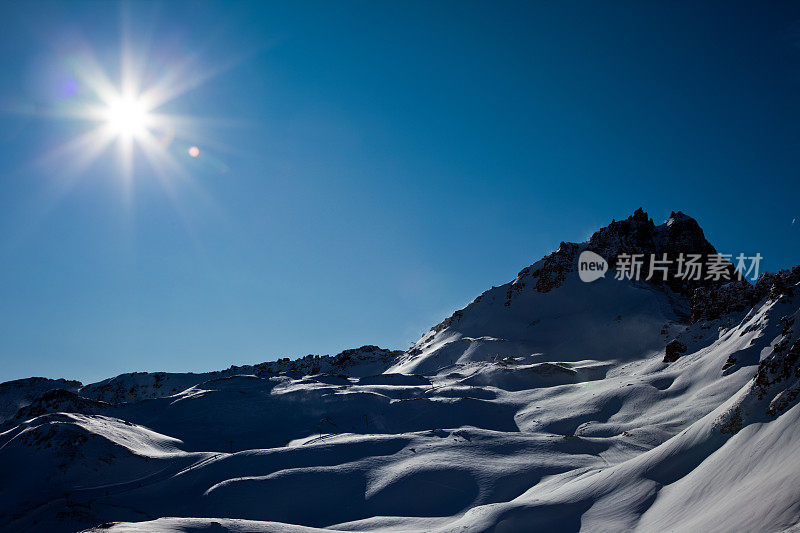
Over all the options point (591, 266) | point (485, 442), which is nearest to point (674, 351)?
point (485, 442)

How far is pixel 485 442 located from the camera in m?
22.6

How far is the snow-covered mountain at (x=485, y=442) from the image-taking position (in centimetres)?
1181

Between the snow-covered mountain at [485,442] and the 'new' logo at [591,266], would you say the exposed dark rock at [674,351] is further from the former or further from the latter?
the 'new' logo at [591,266]

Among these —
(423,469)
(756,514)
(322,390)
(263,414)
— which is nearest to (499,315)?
(322,390)

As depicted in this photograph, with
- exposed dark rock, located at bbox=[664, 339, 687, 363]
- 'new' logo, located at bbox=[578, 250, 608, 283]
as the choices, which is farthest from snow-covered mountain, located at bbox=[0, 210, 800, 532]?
'new' logo, located at bbox=[578, 250, 608, 283]

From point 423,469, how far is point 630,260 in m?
44.5

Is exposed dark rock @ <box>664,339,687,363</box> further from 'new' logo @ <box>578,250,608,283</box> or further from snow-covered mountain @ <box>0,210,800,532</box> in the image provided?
'new' logo @ <box>578,250,608,283</box>

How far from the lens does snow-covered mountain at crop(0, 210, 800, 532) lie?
1181 centimetres

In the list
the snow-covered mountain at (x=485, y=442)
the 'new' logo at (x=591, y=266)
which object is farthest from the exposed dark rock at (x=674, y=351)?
the 'new' logo at (x=591, y=266)

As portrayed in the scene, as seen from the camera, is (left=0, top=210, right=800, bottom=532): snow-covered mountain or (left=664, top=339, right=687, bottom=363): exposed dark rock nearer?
(left=0, top=210, right=800, bottom=532): snow-covered mountain

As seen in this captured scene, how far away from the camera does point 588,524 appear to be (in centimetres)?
1255

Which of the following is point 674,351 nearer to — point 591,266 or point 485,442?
point 485,442

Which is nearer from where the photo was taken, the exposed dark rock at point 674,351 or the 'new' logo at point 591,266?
the exposed dark rock at point 674,351

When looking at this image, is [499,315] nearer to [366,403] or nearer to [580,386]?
[580,386]
